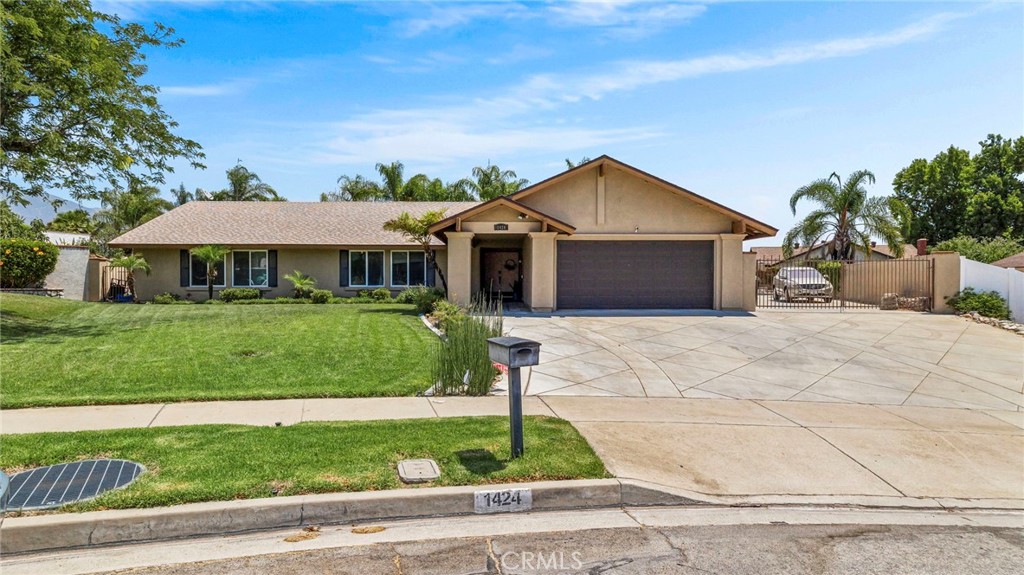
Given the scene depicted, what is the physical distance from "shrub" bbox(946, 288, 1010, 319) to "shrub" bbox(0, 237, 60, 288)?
32527 mm

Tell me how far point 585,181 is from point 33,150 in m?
15.6

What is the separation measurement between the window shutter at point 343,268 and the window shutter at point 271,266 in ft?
8.44

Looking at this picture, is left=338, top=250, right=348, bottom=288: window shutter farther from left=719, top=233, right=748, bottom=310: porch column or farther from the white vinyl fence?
the white vinyl fence

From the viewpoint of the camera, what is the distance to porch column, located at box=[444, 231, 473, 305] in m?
19.2

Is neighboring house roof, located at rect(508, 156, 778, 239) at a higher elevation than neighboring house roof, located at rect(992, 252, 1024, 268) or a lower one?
higher

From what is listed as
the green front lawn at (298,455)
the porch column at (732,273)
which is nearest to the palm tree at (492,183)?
the porch column at (732,273)

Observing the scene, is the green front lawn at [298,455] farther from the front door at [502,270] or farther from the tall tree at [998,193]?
the tall tree at [998,193]

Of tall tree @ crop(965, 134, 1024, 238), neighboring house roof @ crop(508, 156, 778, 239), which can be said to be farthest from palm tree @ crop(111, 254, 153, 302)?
tall tree @ crop(965, 134, 1024, 238)

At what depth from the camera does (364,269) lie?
25.6 m

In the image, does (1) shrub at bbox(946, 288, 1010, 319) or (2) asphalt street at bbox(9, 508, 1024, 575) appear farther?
(1) shrub at bbox(946, 288, 1010, 319)

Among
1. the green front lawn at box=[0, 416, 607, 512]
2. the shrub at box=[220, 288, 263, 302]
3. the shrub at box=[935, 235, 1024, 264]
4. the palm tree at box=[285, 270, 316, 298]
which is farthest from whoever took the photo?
the shrub at box=[935, 235, 1024, 264]

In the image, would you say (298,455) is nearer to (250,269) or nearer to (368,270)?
(368,270)

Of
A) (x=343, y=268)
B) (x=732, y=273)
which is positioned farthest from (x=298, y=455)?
(x=343, y=268)

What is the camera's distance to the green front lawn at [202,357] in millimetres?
8734
